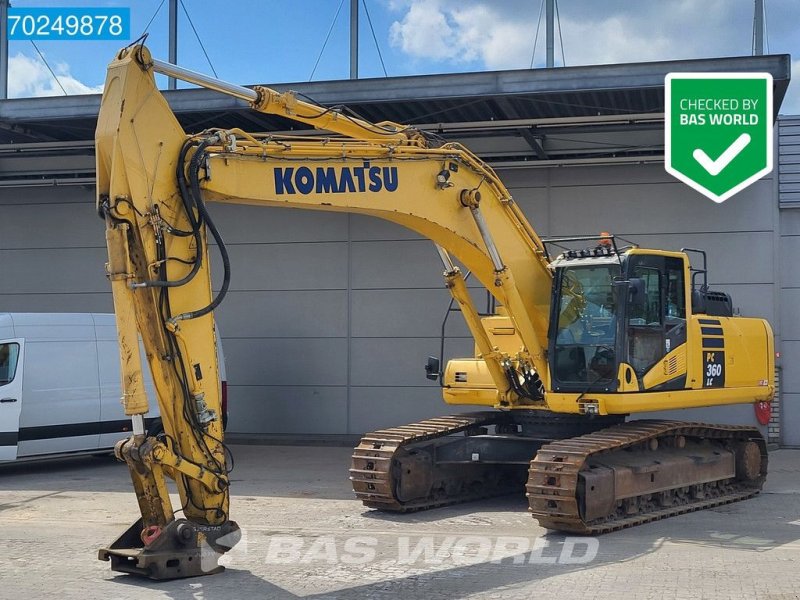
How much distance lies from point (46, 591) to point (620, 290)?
21.2 feet

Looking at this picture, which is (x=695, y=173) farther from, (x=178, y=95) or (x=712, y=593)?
(x=712, y=593)

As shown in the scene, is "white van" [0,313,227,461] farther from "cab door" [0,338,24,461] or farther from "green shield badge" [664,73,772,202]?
"green shield badge" [664,73,772,202]

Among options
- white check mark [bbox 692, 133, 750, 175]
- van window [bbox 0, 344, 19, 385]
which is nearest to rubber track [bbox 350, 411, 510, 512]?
van window [bbox 0, 344, 19, 385]

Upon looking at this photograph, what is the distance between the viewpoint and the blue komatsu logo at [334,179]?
30.0ft

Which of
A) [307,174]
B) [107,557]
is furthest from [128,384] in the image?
[307,174]

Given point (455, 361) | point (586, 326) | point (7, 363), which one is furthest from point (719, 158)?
point (7, 363)

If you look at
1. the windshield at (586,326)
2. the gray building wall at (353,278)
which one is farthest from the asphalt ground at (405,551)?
the gray building wall at (353,278)

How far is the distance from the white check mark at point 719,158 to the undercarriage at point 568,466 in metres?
5.40

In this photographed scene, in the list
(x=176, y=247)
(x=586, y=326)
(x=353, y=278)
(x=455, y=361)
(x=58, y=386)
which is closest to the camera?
(x=176, y=247)

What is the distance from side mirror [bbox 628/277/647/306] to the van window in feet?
28.9

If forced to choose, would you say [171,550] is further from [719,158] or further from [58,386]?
[719,158]

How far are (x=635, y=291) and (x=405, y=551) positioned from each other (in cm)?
380

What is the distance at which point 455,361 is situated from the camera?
13.0 metres

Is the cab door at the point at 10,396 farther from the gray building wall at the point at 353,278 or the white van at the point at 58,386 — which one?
the gray building wall at the point at 353,278
